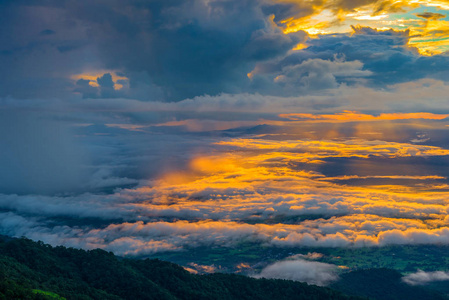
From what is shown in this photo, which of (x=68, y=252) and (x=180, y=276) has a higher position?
(x=68, y=252)

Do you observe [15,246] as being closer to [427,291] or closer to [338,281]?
[338,281]

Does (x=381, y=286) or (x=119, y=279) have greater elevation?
(x=119, y=279)

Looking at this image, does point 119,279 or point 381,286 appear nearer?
point 119,279

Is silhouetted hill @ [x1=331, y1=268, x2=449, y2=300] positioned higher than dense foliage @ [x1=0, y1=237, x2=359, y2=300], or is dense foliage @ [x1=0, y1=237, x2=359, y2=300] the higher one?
dense foliage @ [x1=0, y1=237, x2=359, y2=300]

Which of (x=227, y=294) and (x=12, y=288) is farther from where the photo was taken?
(x=227, y=294)

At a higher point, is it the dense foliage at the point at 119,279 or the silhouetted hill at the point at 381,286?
the dense foliage at the point at 119,279

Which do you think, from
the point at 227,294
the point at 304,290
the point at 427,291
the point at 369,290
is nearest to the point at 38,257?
the point at 227,294

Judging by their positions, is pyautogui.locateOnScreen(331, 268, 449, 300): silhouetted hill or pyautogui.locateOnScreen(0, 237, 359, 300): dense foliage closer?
pyautogui.locateOnScreen(0, 237, 359, 300): dense foliage

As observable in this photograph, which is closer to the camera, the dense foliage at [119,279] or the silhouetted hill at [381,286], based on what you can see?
the dense foliage at [119,279]
